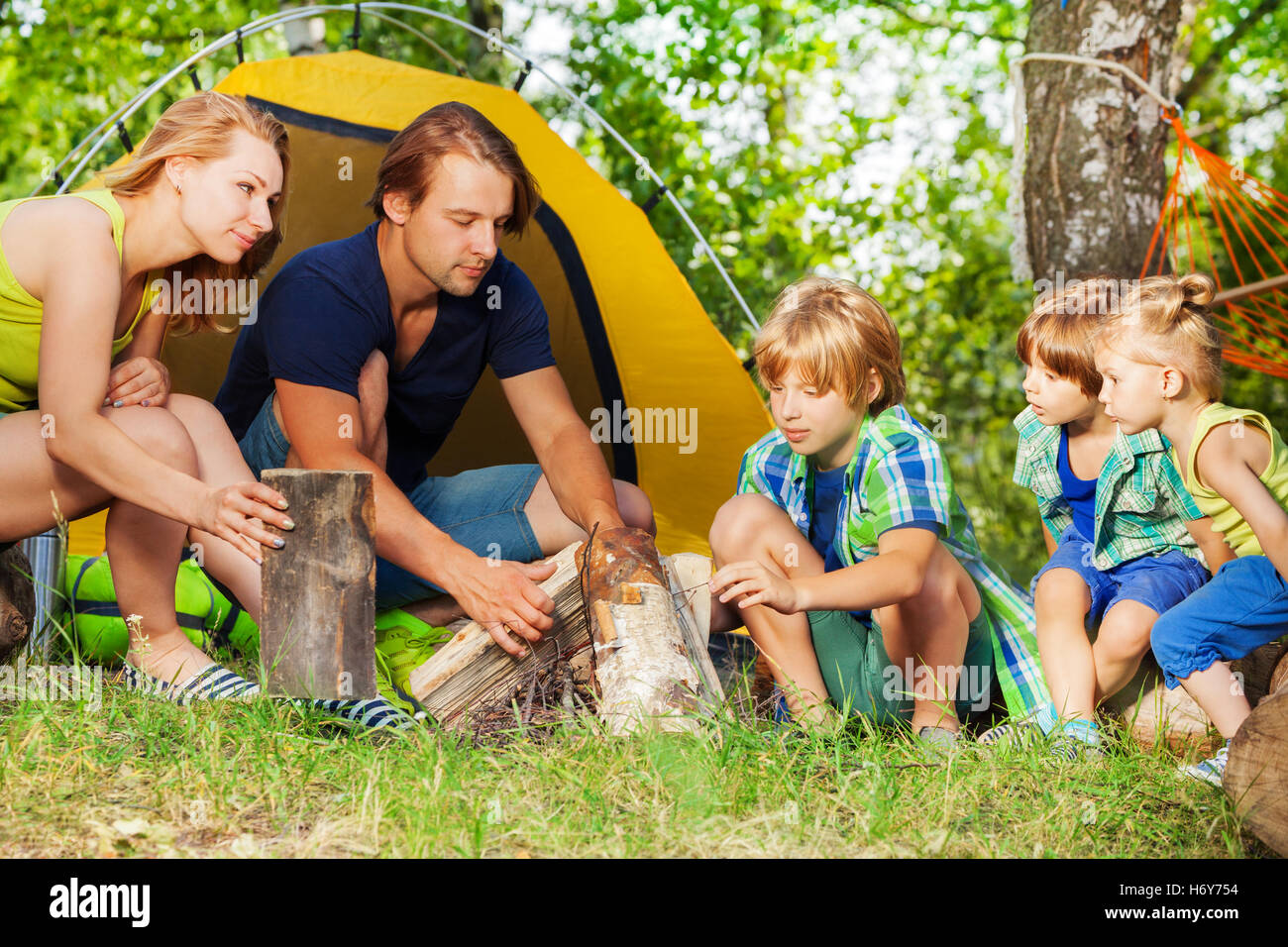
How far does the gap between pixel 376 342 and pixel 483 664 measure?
29.3 inches

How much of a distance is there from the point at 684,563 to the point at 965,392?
4508 mm

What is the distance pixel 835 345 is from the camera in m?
1.97

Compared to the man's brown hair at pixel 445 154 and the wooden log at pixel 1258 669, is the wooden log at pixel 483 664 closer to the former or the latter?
the man's brown hair at pixel 445 154

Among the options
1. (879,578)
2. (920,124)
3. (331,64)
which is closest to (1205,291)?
(879,578)

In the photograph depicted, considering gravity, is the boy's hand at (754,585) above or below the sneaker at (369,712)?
above

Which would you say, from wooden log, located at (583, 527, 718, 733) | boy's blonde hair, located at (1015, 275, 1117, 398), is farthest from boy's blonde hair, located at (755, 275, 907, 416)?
wooden log, located at (583, 527, 718, 733)

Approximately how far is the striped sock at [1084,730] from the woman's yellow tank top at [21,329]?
6.14 feet

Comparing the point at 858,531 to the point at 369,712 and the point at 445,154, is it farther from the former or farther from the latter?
the point at 445,154

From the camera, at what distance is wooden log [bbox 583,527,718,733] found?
67.6 inches

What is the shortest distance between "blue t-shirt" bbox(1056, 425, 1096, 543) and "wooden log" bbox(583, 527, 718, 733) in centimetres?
91

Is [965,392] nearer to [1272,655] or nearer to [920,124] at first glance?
[920,124]

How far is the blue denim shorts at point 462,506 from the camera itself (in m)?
2.31
